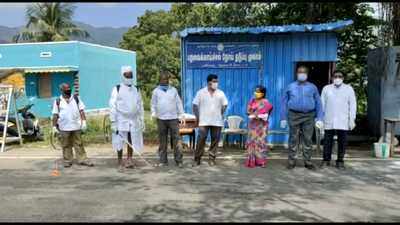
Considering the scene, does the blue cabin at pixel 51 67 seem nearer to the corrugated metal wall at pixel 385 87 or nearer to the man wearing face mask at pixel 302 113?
the corrugated metal wall at pixel 385 87

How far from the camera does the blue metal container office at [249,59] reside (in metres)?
11.8

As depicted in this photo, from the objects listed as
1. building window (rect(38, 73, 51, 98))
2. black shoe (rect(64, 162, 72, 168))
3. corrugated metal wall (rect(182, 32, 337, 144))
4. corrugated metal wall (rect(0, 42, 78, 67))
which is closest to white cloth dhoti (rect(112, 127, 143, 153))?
black shoe (rect(64, 162, 72, 168))

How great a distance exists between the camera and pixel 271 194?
7.38 metres

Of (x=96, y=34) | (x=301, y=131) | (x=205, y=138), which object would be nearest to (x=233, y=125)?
(x=205, y=138)

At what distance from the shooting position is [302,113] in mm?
9328

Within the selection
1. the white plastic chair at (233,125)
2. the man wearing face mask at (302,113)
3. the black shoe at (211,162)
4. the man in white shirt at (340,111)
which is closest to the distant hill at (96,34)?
the white plastic chair at (233,125)

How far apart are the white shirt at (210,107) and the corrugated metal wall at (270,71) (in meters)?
2.32

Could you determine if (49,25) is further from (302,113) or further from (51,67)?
(302,113)

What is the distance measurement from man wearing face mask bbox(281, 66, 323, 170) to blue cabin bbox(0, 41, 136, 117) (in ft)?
59.8

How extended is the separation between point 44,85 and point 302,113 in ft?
67.0

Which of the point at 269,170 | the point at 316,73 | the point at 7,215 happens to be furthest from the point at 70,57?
the point at 7,215

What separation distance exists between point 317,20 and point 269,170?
751cm

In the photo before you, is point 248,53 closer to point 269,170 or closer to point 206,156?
point 206,156

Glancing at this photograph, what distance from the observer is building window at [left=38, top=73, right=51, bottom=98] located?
27.0 metres
